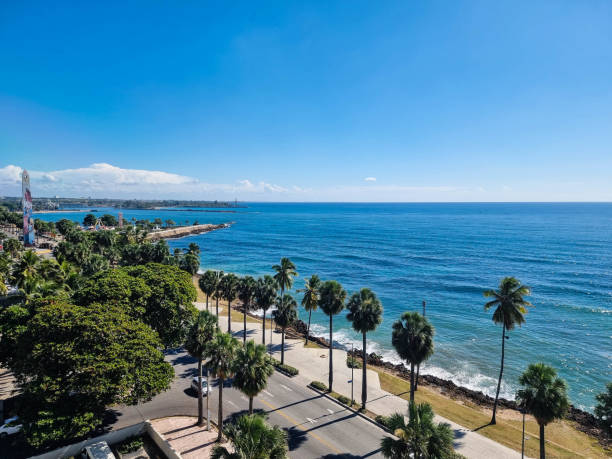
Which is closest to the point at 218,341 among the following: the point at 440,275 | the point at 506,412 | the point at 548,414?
the point at 548,414

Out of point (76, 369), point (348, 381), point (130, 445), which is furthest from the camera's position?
point (348, 381)

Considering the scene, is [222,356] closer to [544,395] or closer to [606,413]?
[544,395]

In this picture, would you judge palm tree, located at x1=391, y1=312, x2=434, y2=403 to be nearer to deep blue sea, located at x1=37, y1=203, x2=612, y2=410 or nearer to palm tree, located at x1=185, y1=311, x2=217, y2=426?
palm tree, located at x1=185, y1=311, x2=217, y2=426

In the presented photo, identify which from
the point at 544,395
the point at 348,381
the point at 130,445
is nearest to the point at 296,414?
the point at 348,381

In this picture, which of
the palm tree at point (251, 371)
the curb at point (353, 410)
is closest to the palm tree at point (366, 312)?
the curb at point (353, 410)

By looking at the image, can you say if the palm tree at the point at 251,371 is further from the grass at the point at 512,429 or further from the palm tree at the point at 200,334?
the grass at the point at 512,429

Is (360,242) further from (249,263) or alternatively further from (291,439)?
(291,439)
